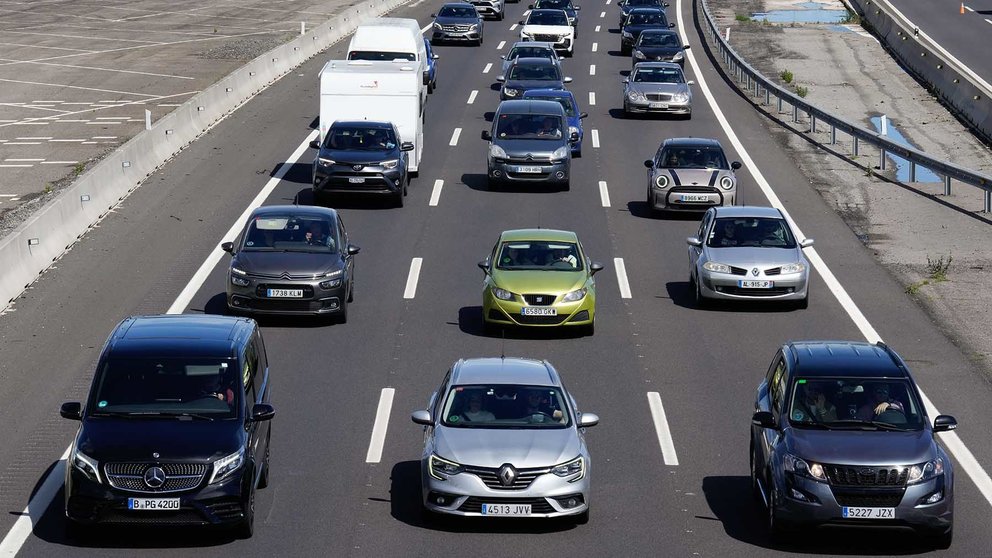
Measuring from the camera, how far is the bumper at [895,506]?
527 inches

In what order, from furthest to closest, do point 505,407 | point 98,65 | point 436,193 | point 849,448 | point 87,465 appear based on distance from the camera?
1. point 98,65
2. point 436,193
3. point 505,407
4. point 849,448
5. point 87,465

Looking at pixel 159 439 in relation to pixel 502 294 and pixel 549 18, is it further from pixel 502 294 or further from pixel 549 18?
pixel 549 18

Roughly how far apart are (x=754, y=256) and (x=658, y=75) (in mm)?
19486

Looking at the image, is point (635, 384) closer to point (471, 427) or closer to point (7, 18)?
point (471, 427)

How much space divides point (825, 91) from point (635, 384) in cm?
2980

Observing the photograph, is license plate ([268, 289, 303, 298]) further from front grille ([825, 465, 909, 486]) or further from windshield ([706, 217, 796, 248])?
front grille ([825, 465, 909, 486])

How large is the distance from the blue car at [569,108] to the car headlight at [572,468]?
22.4 metres

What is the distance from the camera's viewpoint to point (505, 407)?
49.2 ft

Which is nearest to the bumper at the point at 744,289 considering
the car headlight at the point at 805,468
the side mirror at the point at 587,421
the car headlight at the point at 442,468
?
the side mirror at the point at 587,421

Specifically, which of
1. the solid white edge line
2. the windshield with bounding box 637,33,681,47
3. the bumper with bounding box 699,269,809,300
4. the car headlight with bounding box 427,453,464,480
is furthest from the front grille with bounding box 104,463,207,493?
the windshield with bounding box 637,33,681,47

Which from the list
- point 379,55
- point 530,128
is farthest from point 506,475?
point 379,55

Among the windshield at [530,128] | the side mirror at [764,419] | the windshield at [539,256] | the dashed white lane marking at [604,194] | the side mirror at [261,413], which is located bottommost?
the dashed white lane marking at [604,194]

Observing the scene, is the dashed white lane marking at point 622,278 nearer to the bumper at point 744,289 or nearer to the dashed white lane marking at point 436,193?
the bumper at point 744,289

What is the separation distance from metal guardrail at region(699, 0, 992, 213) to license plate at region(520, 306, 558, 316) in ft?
37.4
